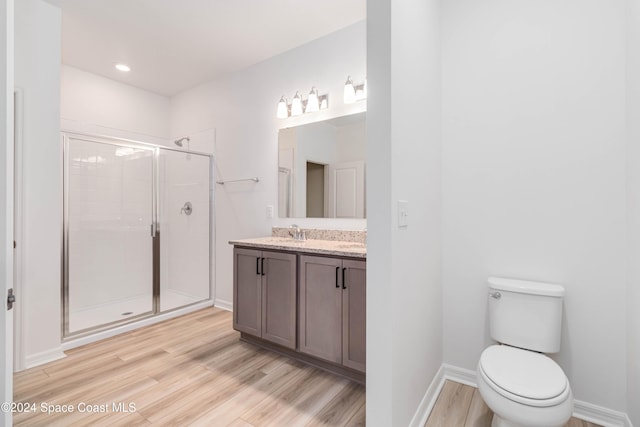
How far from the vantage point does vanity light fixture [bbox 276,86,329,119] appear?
265 cm

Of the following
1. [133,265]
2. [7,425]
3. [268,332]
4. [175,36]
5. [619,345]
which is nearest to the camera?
[7,425]

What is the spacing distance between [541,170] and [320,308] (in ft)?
5.20

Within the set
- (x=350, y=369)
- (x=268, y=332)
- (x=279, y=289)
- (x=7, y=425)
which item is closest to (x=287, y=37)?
(x=279, y=289)

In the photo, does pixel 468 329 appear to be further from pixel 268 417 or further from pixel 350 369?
pixel 268 417

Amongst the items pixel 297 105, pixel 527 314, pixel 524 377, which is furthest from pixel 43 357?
pixel 527 314

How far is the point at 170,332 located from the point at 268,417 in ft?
5.29

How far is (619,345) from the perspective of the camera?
155 cm

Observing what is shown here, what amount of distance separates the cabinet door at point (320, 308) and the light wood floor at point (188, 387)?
0.69 ft

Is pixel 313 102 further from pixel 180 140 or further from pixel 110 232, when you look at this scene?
pixel 110 232

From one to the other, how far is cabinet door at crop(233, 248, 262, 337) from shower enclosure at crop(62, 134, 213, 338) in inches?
45.0

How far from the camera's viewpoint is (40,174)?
87.7 inches

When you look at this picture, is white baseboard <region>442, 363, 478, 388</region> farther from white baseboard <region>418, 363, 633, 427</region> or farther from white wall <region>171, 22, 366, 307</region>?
white wall <region>171, 22, 366, 307</region>

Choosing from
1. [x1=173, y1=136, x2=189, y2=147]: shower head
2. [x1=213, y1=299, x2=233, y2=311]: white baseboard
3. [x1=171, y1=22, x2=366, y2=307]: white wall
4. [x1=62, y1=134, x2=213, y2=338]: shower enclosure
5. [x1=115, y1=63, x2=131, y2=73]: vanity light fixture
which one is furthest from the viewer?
[x1=173, y1=136, x2=189, y2=147]: shower head

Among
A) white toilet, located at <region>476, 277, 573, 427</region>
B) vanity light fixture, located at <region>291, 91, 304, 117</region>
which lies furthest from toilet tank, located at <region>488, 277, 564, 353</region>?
vanity light fixture, located at <region>291, 91, 304, 117</region>
